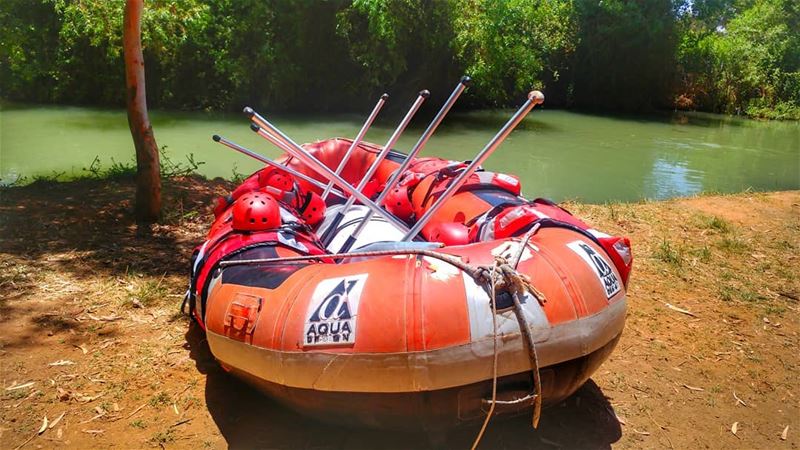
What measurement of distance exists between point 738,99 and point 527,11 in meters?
8.97

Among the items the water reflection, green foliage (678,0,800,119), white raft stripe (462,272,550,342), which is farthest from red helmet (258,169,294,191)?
green foliage (678,0,800,119)

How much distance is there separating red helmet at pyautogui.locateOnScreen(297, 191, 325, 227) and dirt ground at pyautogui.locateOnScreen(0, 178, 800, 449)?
0.99m

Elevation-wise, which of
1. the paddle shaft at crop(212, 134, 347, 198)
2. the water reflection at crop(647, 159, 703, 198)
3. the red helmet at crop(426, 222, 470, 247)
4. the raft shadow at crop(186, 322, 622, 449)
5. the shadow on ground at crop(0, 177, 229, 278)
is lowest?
the raft shadow at crop(186, 322, 622, 449)

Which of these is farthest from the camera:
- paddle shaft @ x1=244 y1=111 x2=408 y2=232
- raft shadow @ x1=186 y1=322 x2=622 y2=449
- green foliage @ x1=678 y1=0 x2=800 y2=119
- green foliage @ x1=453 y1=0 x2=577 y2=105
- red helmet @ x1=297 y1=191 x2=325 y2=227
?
green foliage @ x1=678 y1=0 x2=800 y2=119

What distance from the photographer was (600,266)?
2.69 meters

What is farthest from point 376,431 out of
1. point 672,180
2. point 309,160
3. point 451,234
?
point 672,180

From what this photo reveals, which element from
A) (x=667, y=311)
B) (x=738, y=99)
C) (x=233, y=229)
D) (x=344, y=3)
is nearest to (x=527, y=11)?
(x=344, y=3)

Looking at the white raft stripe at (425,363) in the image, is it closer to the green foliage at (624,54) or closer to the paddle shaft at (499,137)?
the paddle shaft at (499,137)

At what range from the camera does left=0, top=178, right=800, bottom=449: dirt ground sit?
2850 millimetres

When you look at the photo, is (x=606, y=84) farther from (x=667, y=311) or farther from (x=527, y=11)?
(x=667, y=311)

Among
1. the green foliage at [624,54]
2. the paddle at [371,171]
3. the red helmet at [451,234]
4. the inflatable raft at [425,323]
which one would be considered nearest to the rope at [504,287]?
the inflatable raft at [425,323]

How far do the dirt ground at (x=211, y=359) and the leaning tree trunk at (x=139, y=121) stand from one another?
0.20 metres

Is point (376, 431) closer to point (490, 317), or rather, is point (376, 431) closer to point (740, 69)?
point (490, 317)

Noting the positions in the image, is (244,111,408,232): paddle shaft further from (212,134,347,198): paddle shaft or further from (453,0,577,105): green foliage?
(453,0,577,105): green foliage
